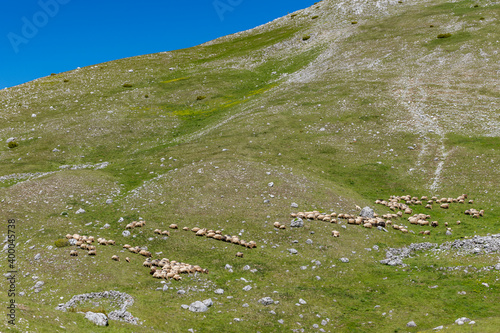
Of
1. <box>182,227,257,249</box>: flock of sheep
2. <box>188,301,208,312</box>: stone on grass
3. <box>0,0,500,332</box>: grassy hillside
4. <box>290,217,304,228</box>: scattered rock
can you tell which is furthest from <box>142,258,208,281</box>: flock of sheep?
<box>290,217,304,228</box>: scattered rock

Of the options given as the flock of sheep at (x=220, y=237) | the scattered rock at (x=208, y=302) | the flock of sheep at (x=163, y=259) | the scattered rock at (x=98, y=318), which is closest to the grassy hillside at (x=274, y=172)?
the scattered rock at (x=208, y=302)

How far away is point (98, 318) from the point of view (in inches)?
669

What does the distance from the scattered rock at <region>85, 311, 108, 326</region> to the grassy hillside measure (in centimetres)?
41

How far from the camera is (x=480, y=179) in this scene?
37.2 meters

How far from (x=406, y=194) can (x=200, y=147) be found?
84.9ft

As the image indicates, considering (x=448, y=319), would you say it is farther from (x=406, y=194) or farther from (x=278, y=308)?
(x=406, y=194)

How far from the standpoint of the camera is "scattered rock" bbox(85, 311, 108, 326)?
1686 centimetres

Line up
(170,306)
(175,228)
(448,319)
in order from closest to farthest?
1. (448,319)
2. (170,306)
3. (175,228)

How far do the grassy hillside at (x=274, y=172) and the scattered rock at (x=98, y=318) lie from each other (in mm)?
407

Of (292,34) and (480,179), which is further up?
(292,34)

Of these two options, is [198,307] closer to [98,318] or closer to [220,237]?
[98,318]

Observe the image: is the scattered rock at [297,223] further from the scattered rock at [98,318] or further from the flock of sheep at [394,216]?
the scattered rock at [98,318]

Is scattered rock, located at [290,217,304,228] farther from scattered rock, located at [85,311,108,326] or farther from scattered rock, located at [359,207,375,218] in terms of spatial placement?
scattered rock, located at [85,311,108,326]

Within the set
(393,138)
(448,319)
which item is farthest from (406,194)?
(448,319)
